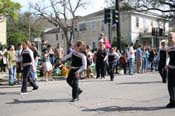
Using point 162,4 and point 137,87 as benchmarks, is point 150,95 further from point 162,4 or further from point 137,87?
point 162,4

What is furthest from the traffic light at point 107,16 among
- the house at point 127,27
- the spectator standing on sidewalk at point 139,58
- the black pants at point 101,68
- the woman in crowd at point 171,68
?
the house at point 127,27

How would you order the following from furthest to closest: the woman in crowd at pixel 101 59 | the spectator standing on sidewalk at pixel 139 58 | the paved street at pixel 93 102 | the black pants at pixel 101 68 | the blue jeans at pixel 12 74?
the spectator standing on sidewalk at pixel 139 58 → the black pants at pixel 101 68 → the woman in crowd at pixel 101 59 → the blue jeans at pixel 12 74 → the paved street at pixel 93 102

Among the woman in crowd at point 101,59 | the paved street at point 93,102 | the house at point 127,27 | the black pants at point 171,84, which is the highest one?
the house at point 127,27

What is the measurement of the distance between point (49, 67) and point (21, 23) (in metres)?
66.3

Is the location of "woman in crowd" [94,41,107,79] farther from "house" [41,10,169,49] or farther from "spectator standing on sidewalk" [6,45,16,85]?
"house" [41,10,169,49]

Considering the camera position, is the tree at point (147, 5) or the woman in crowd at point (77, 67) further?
the tree at point (147, 5)

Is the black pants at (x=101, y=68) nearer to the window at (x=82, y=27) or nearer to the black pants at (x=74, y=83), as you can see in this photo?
the black pants at (x=74, y=83)

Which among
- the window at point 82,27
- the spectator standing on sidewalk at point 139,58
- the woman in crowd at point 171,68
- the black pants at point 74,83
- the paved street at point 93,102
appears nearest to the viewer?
the paved street at point 93,102

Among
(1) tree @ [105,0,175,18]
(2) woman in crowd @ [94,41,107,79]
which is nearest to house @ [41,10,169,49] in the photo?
A: (1) tree @ [105,0,175,18]

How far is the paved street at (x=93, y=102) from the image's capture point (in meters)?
10.7

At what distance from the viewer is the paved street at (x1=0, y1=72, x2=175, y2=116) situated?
1068cm

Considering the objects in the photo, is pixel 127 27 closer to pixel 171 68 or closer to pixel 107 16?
pixel 107 16

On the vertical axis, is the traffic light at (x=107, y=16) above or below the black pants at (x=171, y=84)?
above

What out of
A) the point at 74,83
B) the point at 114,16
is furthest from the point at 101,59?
the point at 74,83
